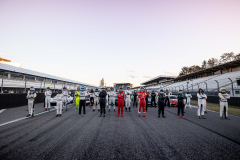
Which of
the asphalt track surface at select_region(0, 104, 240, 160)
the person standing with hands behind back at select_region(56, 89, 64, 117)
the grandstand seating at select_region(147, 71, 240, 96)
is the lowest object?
the asphalt track surface at select_region(0, 104, 240, 160)

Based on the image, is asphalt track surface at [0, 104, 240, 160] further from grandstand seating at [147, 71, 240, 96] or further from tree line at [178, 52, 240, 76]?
tree line at [178, 52, 240, 76]

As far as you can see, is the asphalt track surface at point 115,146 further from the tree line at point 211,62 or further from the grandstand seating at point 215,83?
the tree line at point 211,62

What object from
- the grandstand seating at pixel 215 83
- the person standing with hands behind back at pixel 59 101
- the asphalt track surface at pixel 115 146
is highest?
the grandstand seating at pixel 215 83

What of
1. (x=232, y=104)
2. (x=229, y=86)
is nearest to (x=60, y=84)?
(x=232, y=104)

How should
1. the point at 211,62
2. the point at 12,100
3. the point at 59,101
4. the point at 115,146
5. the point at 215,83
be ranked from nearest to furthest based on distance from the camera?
the point at 115,146 < the point at 59,101 < the point at 12,100 < the point at 215,83 < the point at 211,62

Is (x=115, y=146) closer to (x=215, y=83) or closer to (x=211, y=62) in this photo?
(x=215, y=83)

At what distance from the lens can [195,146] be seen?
3.68 m

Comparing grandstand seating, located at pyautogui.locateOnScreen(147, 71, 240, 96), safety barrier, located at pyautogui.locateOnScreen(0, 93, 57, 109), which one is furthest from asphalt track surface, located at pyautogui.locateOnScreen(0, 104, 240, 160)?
grandstand seating, located at pyautogui.locateOnScreen(147, 71, 240, 96)

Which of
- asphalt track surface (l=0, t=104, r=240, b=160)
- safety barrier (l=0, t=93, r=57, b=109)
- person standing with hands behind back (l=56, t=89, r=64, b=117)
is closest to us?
asphalt track surface (l=0, t=104, r=240, b=160)

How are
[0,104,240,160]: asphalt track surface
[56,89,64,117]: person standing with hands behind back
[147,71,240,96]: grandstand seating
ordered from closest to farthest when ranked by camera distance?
[0,104,240,160]: asphalt track surface < [56,89,64,117]: person standing with hands behind back < [147,71,240,96]: grandstand seating

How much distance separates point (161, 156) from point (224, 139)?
2.70 meters

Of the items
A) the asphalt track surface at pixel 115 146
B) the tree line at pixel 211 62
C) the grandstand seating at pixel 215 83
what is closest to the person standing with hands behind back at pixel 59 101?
the asphalt track surface at pixel 115 146

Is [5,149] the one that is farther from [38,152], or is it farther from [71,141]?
[71,141]

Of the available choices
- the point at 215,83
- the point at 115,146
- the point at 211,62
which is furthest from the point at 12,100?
the point at 211,62
